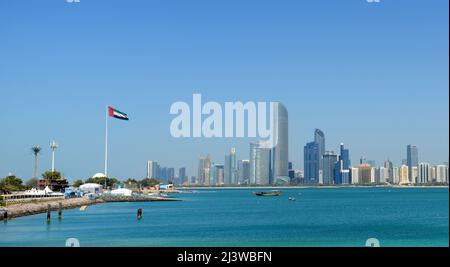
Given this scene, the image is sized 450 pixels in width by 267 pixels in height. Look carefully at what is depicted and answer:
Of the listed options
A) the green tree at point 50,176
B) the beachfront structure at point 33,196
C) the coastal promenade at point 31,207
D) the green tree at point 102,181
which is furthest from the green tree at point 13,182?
the green tree at point 102,181

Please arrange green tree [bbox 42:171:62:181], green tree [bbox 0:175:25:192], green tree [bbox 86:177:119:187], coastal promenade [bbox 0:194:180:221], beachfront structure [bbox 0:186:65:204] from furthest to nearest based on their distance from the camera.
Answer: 1. green tree [bbox 86:177:119:187]
2. green tree [bbox 42:171:62:181]
3. green tree [bbox 0:175:25:192]
4. beachfront structure [bbox 0:186:65:204]
5. coastal promenade [bbox 0:194:180:221]

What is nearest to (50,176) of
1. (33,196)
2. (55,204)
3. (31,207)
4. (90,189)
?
(90,189)

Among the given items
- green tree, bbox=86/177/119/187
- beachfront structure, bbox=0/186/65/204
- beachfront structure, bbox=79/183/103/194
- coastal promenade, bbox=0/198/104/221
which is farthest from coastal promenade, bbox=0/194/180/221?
green tree, bbox=86/177/119/187

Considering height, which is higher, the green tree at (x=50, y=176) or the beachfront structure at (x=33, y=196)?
the green tree at (x=50, y=176)

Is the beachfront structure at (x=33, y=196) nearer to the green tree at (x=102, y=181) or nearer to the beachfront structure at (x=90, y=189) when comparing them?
the beachfront structure at (x=90, y=189)

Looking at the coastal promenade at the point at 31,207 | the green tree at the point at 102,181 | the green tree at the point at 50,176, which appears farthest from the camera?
the green tree at the point at 102,181

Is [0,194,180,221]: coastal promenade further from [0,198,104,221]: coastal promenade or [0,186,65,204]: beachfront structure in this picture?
[0,186,65,204]: beachfront structure

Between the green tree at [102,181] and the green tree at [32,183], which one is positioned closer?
the green tree at [32,183]

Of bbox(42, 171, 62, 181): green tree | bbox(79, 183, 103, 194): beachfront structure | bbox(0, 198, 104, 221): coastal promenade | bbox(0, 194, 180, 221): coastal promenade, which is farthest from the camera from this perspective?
bbox(79, 183, 103, 194): beachfront structure

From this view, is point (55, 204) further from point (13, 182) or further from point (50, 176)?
point (50, 176)
